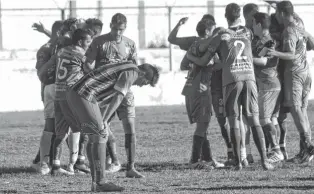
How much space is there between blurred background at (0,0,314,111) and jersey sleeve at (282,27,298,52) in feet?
35.5

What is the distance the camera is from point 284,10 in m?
11.8

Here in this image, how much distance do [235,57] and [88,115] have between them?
95.9 inches

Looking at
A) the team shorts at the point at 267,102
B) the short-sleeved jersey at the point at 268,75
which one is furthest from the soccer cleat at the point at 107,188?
the short-sleeved jersey at the point at 268,75

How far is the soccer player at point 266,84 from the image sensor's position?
11.4 meters

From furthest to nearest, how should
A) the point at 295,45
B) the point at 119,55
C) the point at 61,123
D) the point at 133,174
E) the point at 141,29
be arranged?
the point at 141,29, the point at 295,45, the point at 61,123, the point at 119,55, the point at 133,174

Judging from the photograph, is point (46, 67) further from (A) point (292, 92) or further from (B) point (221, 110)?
(A) point (292, 92)

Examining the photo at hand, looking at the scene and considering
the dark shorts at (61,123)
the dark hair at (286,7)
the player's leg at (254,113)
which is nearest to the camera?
the dark shorts at (61,123)

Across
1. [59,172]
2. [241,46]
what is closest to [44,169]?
[59,172]

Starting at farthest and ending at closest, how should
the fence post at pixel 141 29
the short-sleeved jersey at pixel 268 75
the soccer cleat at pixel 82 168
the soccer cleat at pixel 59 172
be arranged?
the fence post at pixel 141 29 < the short-sleeved jersey at pixel 268 75 < the soccer cleat at pixel 82 168 < the soccer cleat at pixel 59 172

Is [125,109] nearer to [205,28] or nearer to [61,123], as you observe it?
[61,123]

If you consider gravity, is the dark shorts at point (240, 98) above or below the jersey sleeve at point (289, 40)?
below

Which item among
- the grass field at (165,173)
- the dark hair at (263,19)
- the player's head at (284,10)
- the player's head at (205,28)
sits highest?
the player's head at (284,10)

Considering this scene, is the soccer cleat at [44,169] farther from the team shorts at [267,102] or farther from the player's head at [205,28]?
the team shorts at [267,102]

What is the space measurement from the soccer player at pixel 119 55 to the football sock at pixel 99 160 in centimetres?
130
